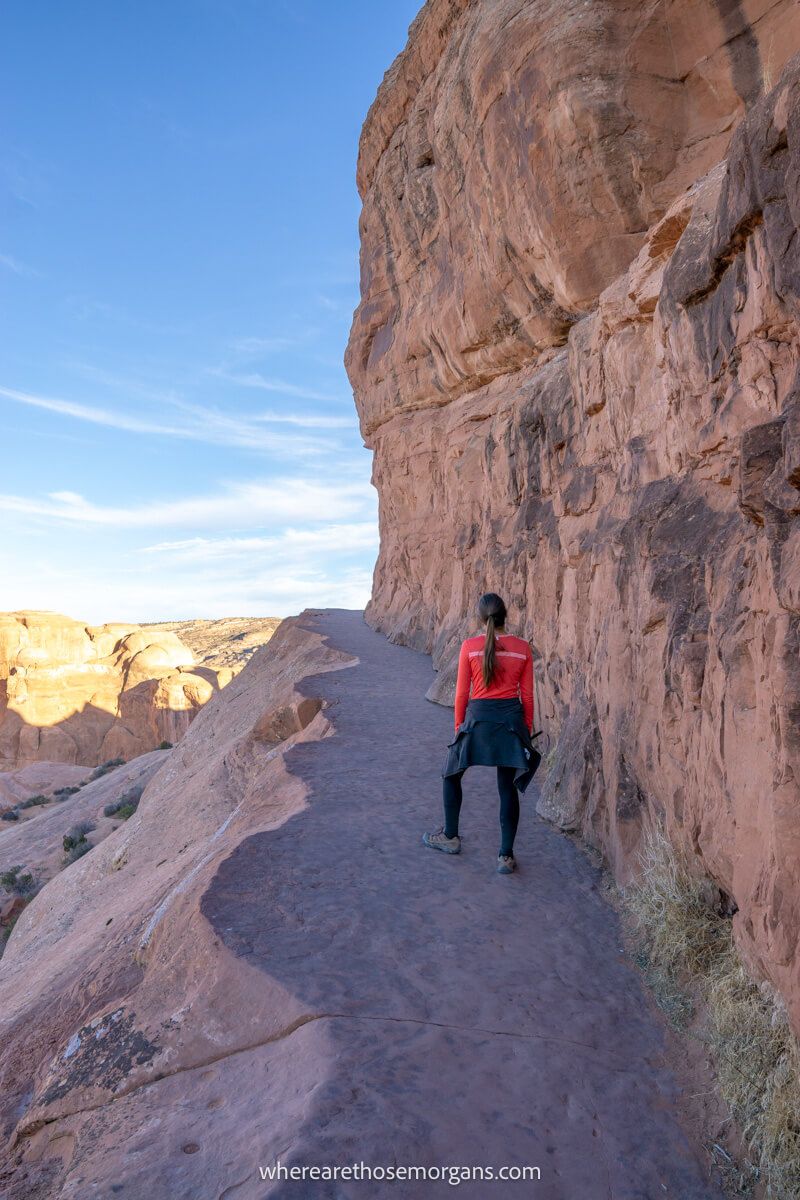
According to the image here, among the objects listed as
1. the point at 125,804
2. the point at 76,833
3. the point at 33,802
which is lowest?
the point at 33,802

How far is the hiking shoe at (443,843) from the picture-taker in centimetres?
568

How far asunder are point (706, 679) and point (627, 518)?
82.3 inches

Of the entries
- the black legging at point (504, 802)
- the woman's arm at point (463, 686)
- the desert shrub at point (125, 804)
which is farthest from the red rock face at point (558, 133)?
the desert shrub at point (125, 804)

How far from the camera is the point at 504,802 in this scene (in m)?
5.36

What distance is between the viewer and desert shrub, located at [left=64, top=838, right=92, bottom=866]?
17109 millimetres

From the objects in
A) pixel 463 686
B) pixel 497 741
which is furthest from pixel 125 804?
pixel 497 741

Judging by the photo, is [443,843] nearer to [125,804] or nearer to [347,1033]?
[347,1033]

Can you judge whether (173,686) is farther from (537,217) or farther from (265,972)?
(265,972)

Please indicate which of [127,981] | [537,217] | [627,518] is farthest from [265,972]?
[537,217]

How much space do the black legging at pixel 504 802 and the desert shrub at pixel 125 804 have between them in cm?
1591

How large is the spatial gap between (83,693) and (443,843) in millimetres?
40462

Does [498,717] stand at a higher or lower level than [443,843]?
higher

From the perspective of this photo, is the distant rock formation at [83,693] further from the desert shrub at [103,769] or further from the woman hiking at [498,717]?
the woman hiking at [498,717]

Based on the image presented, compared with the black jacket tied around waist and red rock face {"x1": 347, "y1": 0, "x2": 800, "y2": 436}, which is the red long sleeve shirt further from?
red rock face {"x1": 347, "y1": 0, "x2": 800, "y2": 436}
